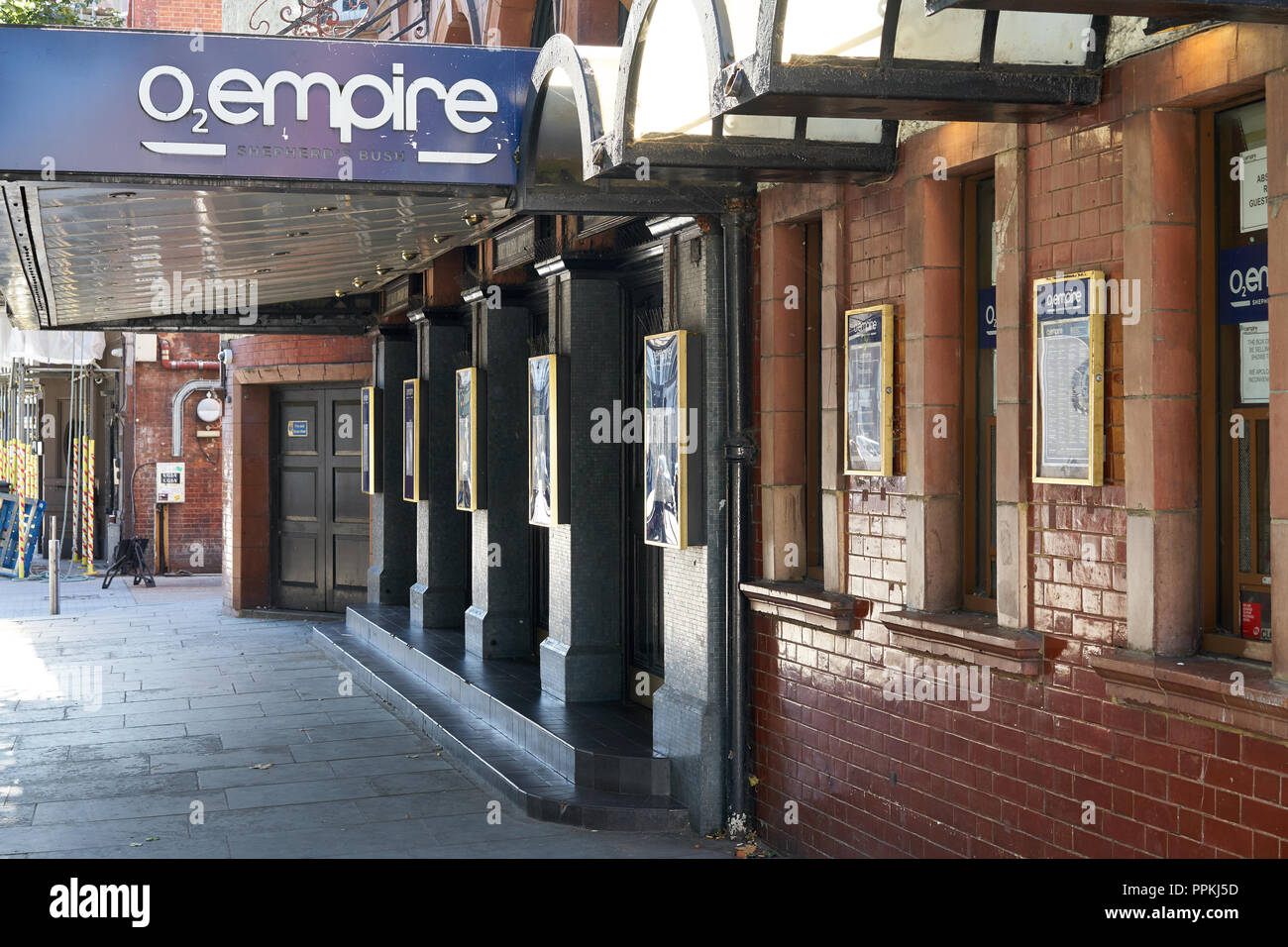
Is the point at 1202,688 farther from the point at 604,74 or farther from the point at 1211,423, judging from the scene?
the point at 604,74

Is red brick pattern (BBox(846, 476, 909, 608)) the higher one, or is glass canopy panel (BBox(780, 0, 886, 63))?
glass canopy panel (BBox(780, 0, 886, 63))

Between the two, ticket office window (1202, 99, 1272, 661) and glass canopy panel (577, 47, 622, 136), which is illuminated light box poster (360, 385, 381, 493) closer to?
glass canopy panel (577, 47, 622, 136)

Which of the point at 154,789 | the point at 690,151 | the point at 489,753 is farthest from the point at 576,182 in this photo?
the point at 154,789

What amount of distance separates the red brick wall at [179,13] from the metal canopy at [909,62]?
20744 mm

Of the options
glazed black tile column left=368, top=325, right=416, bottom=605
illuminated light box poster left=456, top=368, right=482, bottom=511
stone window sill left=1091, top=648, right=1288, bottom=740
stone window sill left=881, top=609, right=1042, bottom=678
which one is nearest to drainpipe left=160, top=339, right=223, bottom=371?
glazed black tile column left=368, top=325, right=416, bottom=605

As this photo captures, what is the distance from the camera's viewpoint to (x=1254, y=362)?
464cm

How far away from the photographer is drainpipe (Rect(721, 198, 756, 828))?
767 cm

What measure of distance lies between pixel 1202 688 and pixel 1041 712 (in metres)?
0.96

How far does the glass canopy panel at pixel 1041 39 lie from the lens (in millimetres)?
4918

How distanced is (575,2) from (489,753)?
5.20 metres

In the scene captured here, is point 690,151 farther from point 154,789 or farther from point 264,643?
point 264,643

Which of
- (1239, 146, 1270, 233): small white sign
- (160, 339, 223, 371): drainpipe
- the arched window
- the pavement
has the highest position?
the arched window

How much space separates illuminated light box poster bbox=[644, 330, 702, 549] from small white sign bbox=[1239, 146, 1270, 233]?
11.9 feet

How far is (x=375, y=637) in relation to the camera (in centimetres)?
1397
